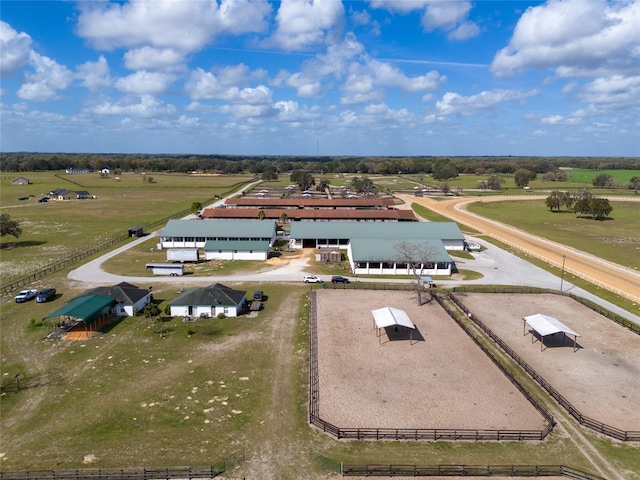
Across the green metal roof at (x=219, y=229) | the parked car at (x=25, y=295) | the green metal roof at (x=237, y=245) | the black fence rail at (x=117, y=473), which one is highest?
the green metal roof at (x=219, y=229)

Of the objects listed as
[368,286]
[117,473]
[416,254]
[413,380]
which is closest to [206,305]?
[368,286]

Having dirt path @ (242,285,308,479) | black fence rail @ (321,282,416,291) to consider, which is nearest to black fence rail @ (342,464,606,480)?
dirt path @ (242,285,308,479)

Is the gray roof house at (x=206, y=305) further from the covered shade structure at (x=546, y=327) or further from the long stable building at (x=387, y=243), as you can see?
the covered shade structure at (x=546, y=327)

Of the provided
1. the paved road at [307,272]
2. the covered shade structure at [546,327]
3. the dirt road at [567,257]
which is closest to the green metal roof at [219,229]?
the paved road at [307,272]

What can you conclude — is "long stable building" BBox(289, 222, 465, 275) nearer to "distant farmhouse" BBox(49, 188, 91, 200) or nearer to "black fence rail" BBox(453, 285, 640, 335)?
"black fence rail" BBox(453, 285, 640, 335)

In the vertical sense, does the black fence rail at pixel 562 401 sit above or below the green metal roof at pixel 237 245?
below

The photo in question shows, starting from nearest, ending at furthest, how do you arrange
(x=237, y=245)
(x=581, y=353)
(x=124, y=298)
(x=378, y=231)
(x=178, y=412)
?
1. (x=178, y=412)
2. (x=581, y=353)
3. (x=124, y=298)
4. (x=237, y=245)
5. (x=378, y=231)

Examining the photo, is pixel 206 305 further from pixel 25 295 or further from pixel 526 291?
pixel 526 291
